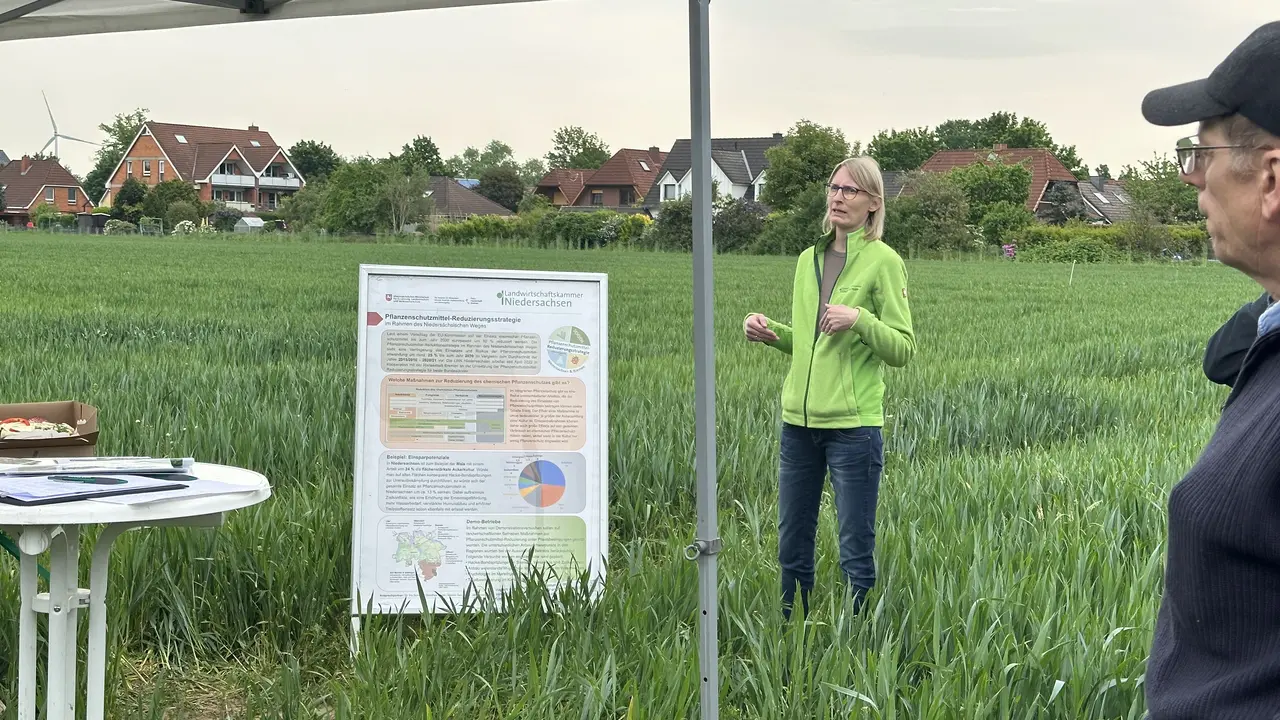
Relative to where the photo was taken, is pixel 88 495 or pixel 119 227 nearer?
pixel 88 495

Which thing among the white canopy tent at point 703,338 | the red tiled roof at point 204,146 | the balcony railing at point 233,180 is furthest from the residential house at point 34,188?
the white canopy tent at point 703,338

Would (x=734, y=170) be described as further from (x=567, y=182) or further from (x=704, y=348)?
(x=704, y=348)

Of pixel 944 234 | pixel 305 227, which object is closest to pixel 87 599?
pixel 305 227

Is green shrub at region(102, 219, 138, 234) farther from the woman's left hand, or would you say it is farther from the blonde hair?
the woman's left hand

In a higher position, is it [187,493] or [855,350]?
[855,350]

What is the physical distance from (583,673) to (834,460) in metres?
0.90

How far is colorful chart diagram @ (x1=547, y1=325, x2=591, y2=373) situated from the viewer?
360 centimetres

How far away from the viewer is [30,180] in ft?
53.2

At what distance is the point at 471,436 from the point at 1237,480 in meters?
2.61

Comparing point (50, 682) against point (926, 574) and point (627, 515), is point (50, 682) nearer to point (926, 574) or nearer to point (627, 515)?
point (926, 574)

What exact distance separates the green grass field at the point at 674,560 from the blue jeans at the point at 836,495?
102mm

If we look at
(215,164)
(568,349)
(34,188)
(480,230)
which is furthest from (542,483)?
(215,164)

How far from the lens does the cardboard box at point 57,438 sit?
2713mm

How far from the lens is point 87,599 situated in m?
2.43
